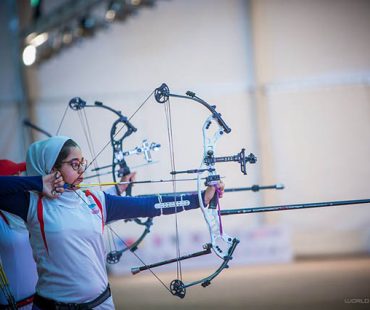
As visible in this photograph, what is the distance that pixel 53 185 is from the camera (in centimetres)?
173

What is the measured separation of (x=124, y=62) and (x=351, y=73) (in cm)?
264

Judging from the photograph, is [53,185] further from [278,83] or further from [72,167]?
[278,83]

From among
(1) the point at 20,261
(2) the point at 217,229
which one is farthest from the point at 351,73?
(1) the point at 20,261

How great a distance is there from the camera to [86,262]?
1.77m

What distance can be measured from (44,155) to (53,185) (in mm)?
145

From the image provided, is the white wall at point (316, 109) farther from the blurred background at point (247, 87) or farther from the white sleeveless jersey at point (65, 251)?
the white sleeveless jersey at point (65, 251)

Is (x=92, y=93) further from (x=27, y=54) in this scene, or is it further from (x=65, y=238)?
(x=65, y=238)

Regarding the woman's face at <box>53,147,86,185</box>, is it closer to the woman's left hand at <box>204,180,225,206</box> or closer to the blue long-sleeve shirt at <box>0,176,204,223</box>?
the blue long-sleeve shirt at <box>0,176,204,223</box>

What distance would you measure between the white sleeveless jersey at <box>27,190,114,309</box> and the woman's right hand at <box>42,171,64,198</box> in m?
0.05

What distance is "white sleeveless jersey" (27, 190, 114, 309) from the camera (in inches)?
68.4

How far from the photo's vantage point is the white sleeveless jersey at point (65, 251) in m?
1.74

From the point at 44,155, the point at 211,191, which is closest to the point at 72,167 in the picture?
the point at 44,155

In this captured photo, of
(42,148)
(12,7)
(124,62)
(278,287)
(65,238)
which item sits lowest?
(278,287)

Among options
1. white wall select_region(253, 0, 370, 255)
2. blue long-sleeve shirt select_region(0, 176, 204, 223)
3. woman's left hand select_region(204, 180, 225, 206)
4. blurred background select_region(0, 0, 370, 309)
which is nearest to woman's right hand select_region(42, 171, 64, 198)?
blue long-sleeve shirt select_region(0, 176, 204, 223)
